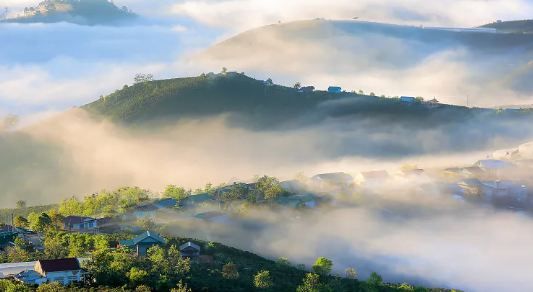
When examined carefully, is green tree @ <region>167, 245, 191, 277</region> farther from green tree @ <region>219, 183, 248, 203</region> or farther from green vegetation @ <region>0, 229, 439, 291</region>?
green tree @ <region>219, 183, 248, 203</region>

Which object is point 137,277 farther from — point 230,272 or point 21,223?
point 21,223

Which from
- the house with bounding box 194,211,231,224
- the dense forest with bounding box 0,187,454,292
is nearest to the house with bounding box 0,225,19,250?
the dense forest with bounding box 0,187,454,292

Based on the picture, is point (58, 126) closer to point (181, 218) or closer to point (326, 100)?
point (326, 100)

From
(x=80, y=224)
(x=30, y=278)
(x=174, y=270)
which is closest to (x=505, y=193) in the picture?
(x=80, y=224)

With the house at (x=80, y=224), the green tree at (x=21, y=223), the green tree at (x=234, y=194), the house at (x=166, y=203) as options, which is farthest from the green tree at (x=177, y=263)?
the green tree at (x=234, y=194)

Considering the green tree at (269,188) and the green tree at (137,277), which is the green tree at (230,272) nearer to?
the green tree at (137,277)

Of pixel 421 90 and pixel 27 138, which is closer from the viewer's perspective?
pixel 27 138

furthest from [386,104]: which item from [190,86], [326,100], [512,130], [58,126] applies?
[58,126]
